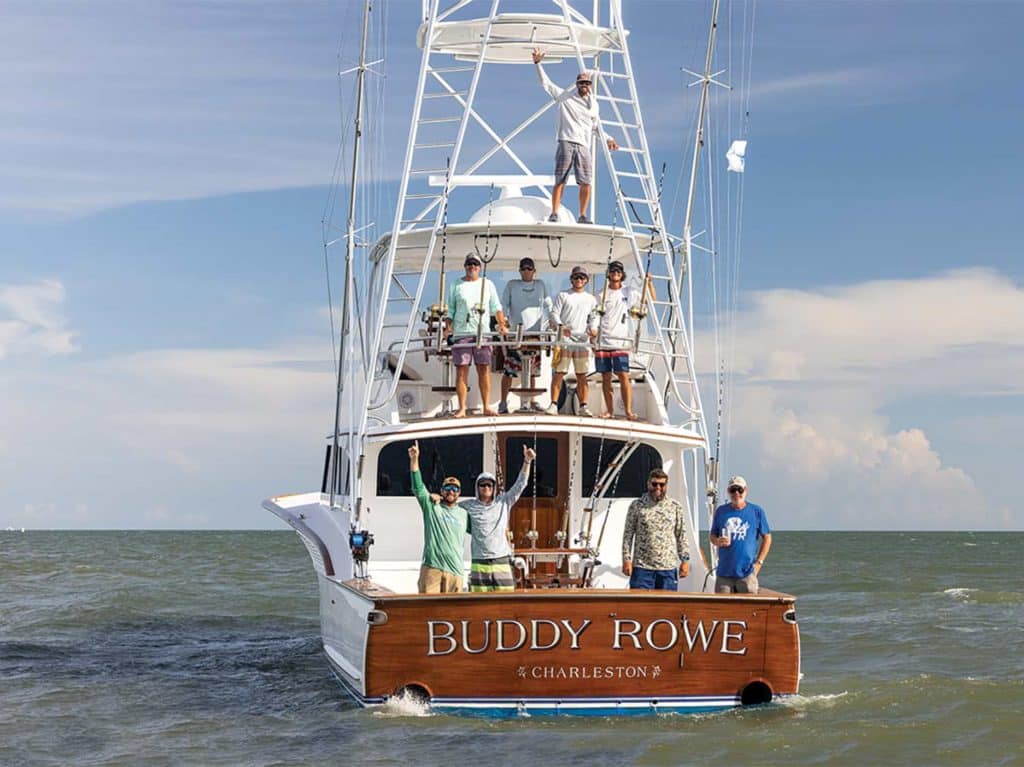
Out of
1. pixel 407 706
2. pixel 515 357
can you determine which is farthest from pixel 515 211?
pixel 407 706

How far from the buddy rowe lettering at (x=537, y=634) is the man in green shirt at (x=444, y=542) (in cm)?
78

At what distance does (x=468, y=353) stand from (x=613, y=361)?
1.36 metres

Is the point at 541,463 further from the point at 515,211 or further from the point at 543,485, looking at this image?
the point at 515,211

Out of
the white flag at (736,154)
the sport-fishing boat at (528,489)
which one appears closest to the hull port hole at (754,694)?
the sport-fishing boat at (528,489)

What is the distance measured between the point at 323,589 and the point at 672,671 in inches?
198

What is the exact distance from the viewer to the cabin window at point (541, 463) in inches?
578

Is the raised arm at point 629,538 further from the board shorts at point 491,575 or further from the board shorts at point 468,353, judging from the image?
the board shorts at point 468,353

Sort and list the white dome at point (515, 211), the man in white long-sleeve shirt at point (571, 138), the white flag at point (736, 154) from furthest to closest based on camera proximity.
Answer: the white flag at point (736, 154), the white dome at point (515, 211), the man in white long-sleeve shirt at point (571, 138)

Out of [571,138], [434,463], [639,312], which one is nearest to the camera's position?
[639,312]

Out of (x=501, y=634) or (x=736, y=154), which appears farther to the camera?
(x=736, y=154)

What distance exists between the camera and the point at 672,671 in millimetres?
11984

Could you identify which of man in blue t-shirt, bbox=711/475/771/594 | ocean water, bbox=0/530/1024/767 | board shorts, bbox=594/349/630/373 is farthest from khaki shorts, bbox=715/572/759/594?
board shorts, bbox=594/349/630/373

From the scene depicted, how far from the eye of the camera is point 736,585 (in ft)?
41.3

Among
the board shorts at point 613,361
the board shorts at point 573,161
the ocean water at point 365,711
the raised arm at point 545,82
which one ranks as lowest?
the ocean water at point 365,711
